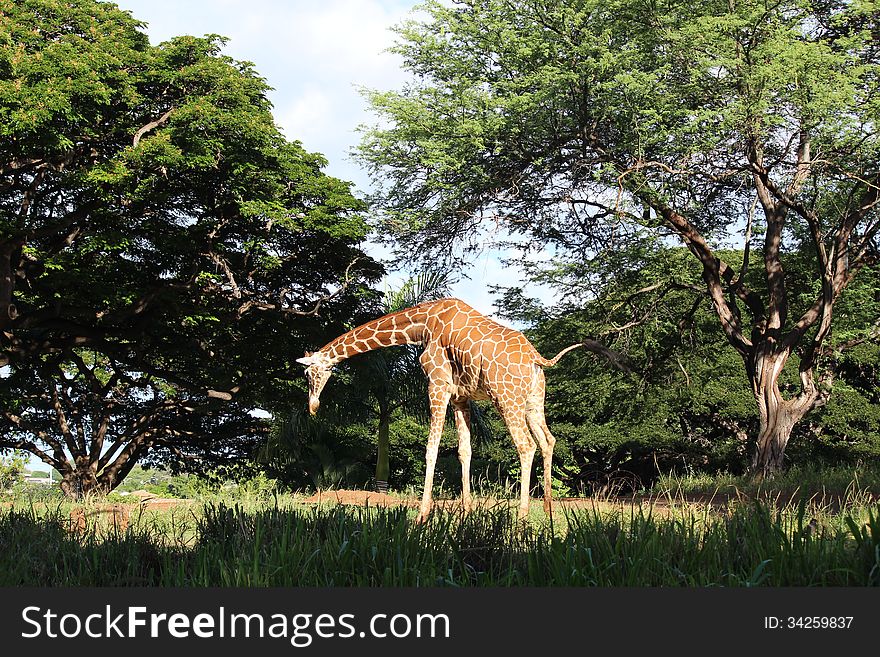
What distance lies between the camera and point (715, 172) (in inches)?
827

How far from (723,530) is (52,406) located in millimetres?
33300

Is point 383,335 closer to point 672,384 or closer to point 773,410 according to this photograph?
point 773,410

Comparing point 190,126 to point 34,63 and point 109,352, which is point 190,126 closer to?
point 34,63

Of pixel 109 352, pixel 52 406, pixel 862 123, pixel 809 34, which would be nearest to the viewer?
pixel 862 123

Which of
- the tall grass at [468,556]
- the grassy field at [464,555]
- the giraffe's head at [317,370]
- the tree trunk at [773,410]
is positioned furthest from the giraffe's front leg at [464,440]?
the tree trunk at [773,410]

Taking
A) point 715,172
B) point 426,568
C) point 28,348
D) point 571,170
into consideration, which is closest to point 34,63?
point 28,348

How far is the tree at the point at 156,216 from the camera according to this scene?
19.9 m

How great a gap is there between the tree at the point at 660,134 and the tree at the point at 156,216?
322cm

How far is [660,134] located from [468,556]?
15233 millimetres

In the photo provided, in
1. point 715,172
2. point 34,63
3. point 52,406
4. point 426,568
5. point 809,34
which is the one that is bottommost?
point 426,568

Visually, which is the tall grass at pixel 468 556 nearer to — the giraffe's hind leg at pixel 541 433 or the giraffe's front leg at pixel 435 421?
the giraffe's hind leg at pixel 541 433

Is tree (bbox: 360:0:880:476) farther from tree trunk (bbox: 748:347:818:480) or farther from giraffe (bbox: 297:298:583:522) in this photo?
giraffe (bbox: 297:298:583:522)

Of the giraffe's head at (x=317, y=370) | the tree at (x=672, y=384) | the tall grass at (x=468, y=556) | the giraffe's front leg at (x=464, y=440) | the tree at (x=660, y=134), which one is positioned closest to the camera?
the tall grass at (x=468, y=556)

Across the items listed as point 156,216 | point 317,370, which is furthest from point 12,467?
point 317,370
